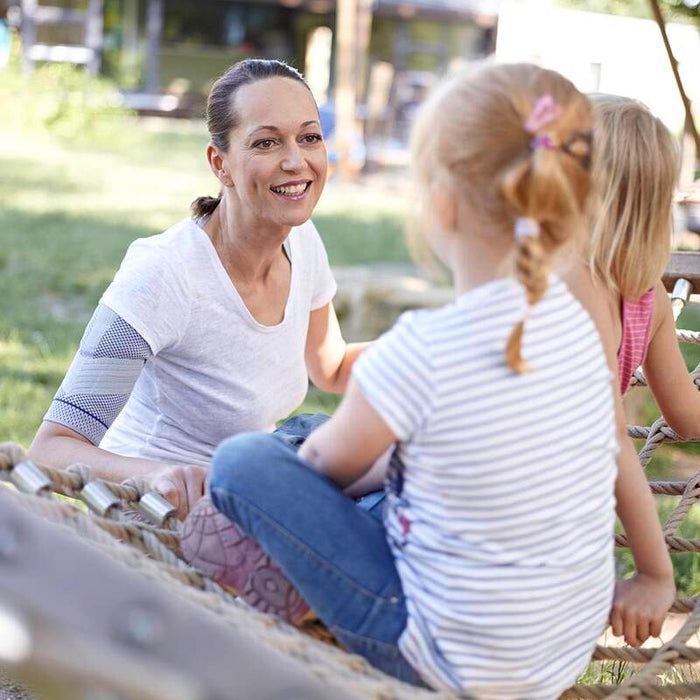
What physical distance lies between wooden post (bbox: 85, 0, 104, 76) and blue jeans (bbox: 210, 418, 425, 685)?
19.3 metres

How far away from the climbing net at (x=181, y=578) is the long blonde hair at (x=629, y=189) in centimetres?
55

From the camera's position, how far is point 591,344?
142cm

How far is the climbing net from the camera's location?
4.15 feet

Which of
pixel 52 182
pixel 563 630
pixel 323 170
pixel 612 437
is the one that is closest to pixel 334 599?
pixel 563 630

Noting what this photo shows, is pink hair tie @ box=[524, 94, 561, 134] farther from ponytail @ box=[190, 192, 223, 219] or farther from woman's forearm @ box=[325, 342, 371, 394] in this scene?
woman's forearm @ box=[325, 342, 371, 394]

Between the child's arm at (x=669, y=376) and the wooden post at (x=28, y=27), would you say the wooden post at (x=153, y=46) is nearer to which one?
the wooden post at (x=28, y=27)

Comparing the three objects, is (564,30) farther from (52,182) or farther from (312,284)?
(312,284)

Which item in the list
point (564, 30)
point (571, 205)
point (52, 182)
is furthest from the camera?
point (564, 30)

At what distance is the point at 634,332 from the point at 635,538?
1.16 feet

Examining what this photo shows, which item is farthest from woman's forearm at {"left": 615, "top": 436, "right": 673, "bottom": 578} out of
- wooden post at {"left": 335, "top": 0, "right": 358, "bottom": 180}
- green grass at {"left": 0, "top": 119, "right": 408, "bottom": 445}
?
wooden post at {"left": 335, "top": 0, "right": 358, "bottom": 180}

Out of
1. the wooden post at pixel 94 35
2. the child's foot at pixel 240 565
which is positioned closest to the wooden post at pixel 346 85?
the wooden post at pixel 94 35

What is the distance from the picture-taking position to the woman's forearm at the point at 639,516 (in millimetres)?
1622

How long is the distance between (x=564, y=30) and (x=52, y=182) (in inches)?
590

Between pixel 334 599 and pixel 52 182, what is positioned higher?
pixel 334 599
